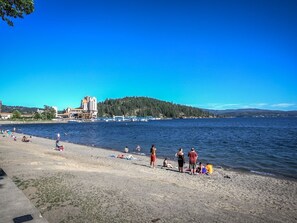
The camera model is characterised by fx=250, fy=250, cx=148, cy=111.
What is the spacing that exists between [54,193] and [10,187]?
167 cm

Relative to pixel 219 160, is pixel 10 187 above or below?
above

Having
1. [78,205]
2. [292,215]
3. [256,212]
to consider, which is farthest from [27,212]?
[292,215]

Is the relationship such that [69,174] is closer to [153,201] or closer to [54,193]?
[54,193]

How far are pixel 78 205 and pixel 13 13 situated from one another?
7.46m

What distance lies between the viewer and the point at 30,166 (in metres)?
15.7

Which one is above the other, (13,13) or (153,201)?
(13,13)

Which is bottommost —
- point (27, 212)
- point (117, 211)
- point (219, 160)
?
point (219, 160)

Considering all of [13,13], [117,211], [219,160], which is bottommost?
[219,160]

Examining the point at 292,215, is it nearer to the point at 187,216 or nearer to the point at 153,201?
the point at 187,216

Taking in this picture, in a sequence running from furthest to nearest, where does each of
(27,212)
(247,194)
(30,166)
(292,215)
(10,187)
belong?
(30,166) → (247,194) → (292,215) → (10,187) → (27,212)

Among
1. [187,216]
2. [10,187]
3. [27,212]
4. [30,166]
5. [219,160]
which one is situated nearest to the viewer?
[27,212]

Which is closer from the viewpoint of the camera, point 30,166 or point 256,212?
point 256,212

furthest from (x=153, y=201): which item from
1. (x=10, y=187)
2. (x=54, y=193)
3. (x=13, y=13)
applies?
(x=13, y=13)

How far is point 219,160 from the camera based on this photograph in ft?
94.7
